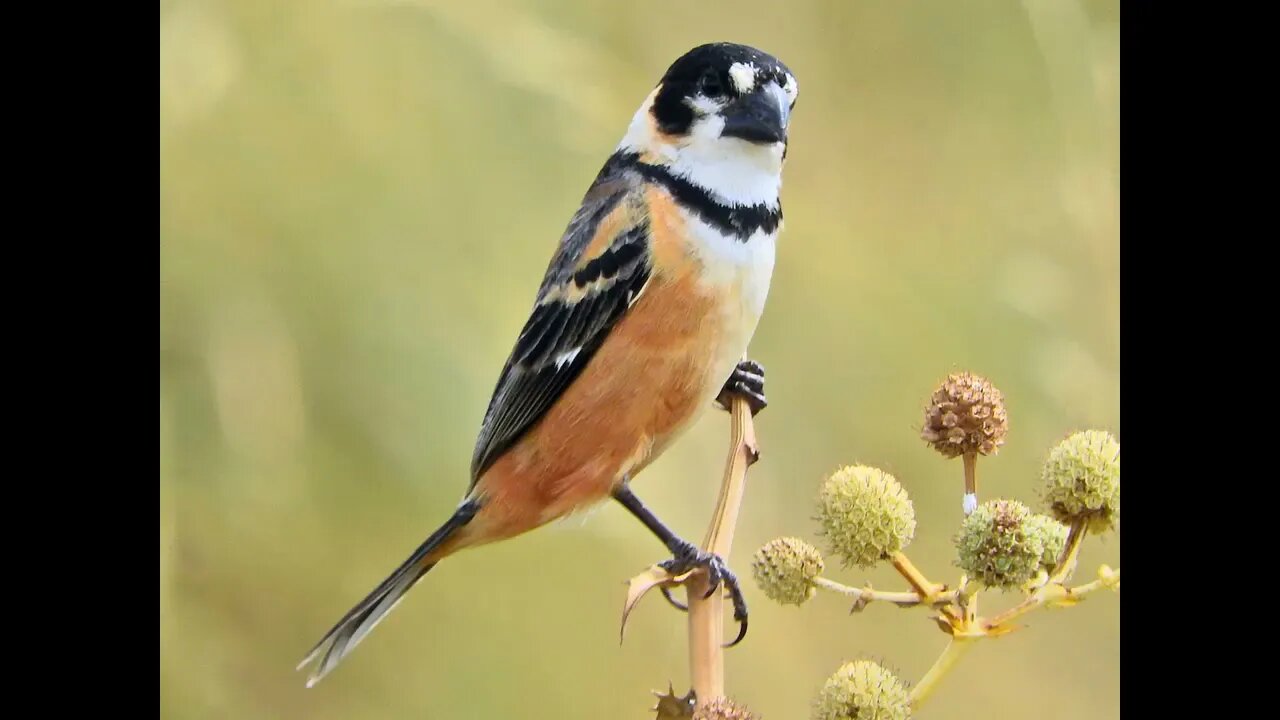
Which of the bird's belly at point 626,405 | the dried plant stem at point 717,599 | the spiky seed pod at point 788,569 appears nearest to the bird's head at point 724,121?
the bird's belly at point 626,405

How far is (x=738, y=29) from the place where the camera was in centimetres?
128

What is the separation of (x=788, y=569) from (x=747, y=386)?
0.27 meters

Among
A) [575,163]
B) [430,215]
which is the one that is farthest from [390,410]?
[575,163]

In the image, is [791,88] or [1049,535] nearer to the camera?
[1049,535]

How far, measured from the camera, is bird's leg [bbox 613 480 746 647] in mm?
1122

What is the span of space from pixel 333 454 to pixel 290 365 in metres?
0.10

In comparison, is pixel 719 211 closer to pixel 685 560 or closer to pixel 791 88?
pixel 791 88

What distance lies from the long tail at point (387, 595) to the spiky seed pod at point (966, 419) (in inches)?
17.7

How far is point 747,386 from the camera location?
123cm

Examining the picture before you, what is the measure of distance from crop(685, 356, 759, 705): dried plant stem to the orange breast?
0.09 metres

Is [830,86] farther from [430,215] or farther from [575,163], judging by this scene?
[430,215]

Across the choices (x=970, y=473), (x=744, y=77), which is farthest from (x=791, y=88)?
(x=970, y=473)

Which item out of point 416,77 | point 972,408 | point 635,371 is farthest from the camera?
point 416,77

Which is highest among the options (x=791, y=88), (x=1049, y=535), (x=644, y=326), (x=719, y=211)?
(x=791, y=88)
